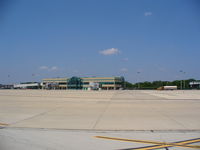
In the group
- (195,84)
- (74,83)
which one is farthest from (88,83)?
(195,84)

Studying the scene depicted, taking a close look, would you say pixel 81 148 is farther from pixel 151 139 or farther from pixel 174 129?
pixel 174 129

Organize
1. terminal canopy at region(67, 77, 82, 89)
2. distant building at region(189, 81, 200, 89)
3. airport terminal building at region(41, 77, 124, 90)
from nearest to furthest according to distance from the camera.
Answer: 1. distant building at region(189, 81, 200, 89)
2. airport terminal building at region(41, 77, 124, 90)
3. terminal canopy at region(67, 77, 82, 89)

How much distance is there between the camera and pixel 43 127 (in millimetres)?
7590

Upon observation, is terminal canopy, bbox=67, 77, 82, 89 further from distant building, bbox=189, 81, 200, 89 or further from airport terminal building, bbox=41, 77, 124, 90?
distant building, bbox=189, 81, 200, 89

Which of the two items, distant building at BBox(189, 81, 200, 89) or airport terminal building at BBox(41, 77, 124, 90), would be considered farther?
airport terminal building at BBox(41, 77, 124, 90)

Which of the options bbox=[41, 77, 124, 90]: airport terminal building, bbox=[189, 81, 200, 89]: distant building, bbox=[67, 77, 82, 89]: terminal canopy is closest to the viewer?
bbox=[189, 81, 200, 89]: distant building

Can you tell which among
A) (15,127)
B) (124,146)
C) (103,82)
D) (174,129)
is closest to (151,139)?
(124,146)

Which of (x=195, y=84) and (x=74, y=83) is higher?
(x=74, y=83)

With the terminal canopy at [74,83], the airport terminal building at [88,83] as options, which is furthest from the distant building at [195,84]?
the terminal canopy at [74,83]

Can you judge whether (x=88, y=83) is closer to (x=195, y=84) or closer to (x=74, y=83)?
(x=74, y=83)

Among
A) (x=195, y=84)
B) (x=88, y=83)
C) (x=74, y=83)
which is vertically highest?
(x=74, y=83)

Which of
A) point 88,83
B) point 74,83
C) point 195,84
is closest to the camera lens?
point 195,84

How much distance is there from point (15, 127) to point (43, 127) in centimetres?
133

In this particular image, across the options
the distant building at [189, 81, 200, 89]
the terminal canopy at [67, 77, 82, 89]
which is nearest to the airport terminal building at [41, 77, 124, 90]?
the terminal canopy at [67, 77, 82, 89]
